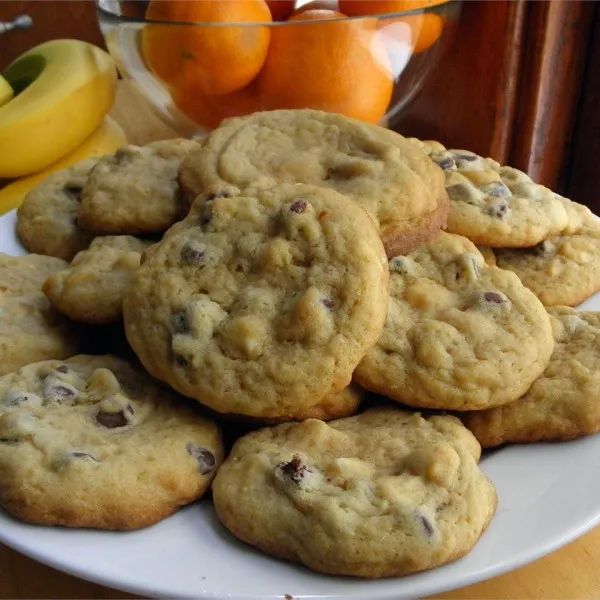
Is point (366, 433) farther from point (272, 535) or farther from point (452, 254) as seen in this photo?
point (452, 254)

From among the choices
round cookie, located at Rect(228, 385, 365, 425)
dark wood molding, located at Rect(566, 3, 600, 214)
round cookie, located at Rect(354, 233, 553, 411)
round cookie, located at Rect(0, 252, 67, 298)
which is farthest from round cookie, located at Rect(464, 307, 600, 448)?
dark wood molding, located at Rect(566, 3, 600, 214)

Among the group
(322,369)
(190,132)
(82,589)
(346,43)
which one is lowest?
(82,589)

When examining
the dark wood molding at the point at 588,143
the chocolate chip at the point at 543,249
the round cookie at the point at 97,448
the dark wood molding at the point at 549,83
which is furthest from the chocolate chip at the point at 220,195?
the dark wood molding at the point at 588,143

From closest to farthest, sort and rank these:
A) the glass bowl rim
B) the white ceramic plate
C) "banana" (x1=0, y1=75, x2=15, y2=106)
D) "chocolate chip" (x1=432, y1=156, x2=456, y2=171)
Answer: the white ceramic plate, "chocolate chip" (x1=432, y1=156, x2=456, y2=171), the glass bowl rim, "banana" (x1=0, y1=75, x2=15, y2=106)

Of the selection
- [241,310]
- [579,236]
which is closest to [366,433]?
[241,310]

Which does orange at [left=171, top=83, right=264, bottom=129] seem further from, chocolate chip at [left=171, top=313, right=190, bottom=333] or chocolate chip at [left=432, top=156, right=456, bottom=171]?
chocolate chip at [left=171, top=313, right=190, bottom=333]

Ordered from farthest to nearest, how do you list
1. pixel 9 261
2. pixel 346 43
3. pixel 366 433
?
pixel 346 43 < pixel 9 261 < pixel 366 433

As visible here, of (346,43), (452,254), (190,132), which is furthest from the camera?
(190,132)
